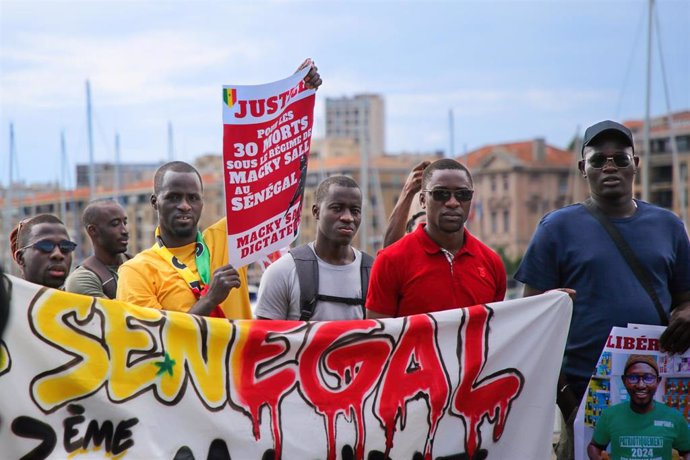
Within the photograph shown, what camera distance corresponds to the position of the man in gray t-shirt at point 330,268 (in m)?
5.68

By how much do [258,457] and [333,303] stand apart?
1010mm

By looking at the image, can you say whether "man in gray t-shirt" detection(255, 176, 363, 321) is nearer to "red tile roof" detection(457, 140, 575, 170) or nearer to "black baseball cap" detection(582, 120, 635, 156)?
"black baseball cap" detection(582, 120, 635, 156)

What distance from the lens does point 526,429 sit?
17.2 feet

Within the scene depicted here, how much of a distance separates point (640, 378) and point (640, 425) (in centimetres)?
21

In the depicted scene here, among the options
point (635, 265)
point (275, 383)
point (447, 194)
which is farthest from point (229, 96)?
point (635, 265)

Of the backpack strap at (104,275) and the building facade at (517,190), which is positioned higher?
the backpack strap at (104,275)

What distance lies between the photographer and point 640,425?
5137 mm

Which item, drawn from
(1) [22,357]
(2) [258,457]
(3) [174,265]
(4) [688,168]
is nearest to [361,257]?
(3) [174,265]

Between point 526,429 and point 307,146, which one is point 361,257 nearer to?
point 307,146

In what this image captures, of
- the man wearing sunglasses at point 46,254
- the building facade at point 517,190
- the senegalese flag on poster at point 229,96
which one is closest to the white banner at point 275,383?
the man wearing sunglasses at point 46,254

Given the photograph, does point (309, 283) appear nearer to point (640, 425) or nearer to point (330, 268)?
Answer: point (330, 268)

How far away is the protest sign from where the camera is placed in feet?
16.8

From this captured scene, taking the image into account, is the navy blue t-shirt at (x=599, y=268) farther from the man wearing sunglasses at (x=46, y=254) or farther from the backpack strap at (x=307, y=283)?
the man wearing sunglasses at (x=46, y=254)

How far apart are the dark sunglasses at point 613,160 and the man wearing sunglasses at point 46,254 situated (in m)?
2.56
